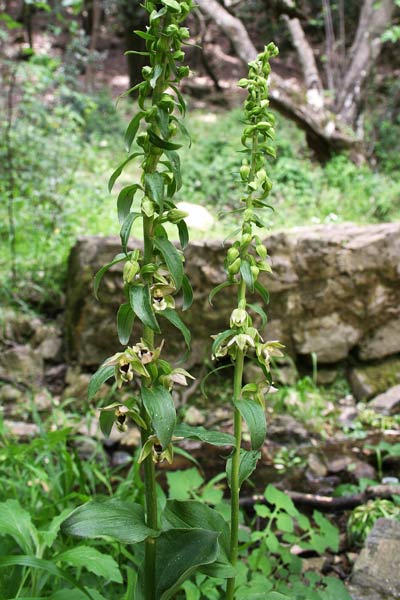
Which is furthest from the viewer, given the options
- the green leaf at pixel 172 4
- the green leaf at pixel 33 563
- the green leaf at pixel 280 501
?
the green leaf at pixel 280 501

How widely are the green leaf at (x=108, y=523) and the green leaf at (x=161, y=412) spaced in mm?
225

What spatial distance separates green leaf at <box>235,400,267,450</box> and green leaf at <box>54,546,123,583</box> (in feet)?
2.02

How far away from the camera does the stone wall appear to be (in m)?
4.44

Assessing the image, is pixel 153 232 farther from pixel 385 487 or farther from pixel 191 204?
pixel 191 204

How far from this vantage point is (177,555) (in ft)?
4.67

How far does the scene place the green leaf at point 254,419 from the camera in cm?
134

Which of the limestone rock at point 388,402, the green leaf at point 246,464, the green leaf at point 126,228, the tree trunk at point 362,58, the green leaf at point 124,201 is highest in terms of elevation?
the tree trunk at point 362,58

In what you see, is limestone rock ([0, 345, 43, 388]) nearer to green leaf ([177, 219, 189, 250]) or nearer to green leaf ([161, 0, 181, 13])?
green leaf ([177, 219, 189, 250])

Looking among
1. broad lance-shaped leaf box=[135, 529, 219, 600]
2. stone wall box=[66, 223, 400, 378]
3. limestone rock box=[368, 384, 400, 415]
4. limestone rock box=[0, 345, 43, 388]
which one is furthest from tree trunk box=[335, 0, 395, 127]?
broad lance-shaped leaf box=[135, 529, 219, 600]

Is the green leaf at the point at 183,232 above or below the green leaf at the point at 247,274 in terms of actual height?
above

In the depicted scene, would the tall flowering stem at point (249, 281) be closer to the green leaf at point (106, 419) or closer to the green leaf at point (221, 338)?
the green leaf at point (221, 338)

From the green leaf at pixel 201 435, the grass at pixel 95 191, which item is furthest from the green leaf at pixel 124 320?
the grass at pixel 95 191

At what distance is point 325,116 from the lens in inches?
300

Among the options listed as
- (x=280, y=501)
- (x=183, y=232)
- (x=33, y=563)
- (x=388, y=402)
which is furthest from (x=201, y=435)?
(x=388, y=402)
